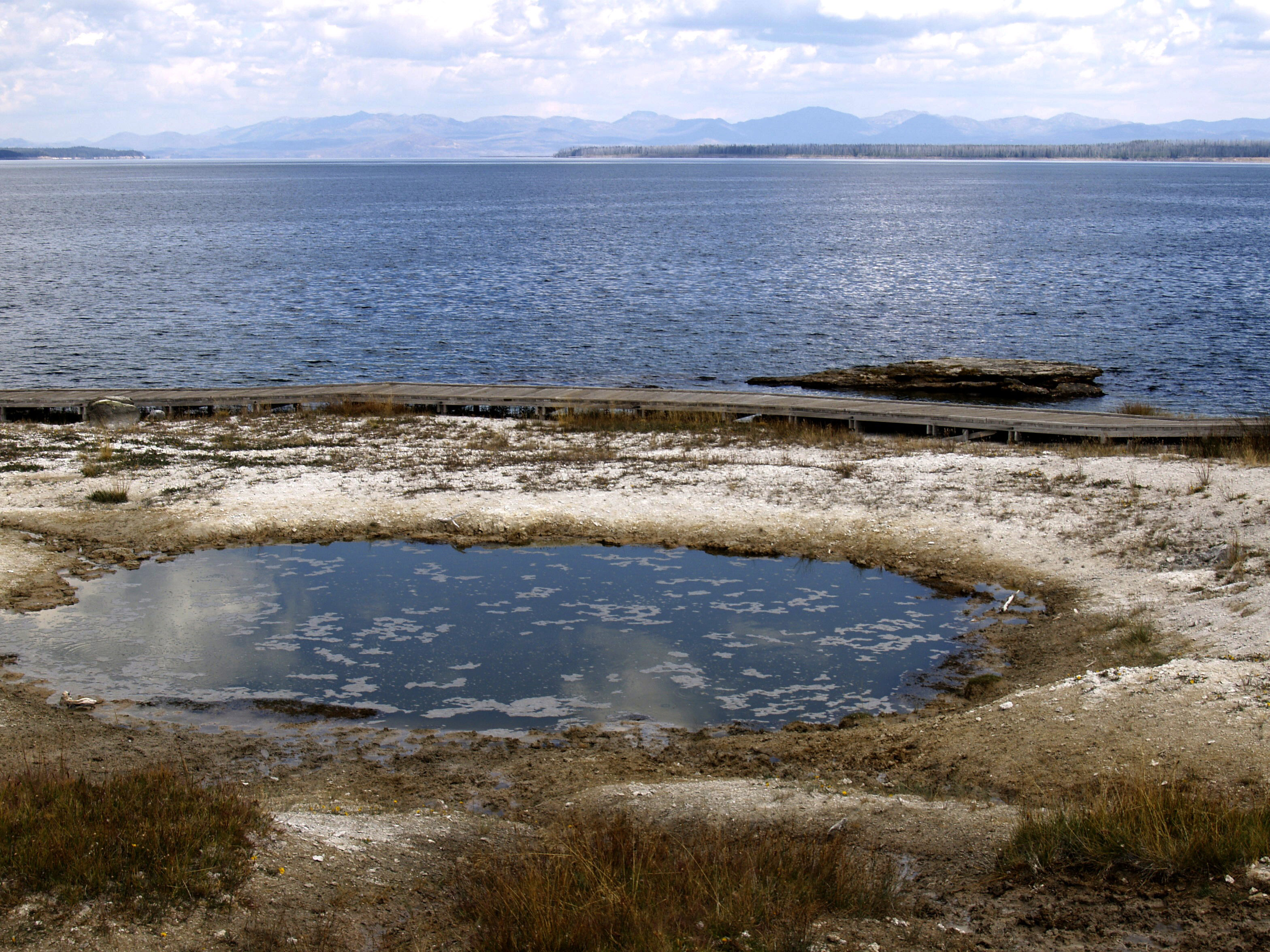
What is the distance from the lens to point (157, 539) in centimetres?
1717

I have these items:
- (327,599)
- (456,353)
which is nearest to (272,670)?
(327,599)

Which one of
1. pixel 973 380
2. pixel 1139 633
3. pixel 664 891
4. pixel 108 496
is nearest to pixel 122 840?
pixel 664 891

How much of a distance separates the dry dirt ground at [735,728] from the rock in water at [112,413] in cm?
186

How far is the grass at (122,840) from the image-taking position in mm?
6738

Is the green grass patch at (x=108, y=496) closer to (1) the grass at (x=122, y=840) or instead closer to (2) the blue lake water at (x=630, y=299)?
(1) the grass at (x=122, y=840)

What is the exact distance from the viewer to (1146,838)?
7.12 meters

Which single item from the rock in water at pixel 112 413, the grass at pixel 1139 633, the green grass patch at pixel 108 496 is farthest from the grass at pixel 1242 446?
the rock in water at pixel 112 413

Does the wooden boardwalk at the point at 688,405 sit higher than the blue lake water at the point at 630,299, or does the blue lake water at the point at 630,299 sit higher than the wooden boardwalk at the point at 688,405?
the blue lake water at the point at 630,299

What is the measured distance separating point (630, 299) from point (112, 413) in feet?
107

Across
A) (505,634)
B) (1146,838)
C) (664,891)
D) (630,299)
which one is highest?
(630,299)

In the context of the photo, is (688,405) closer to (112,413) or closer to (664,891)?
(112,413)

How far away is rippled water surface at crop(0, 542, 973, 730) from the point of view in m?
12.2

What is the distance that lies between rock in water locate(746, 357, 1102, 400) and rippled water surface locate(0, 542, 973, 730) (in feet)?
61.7

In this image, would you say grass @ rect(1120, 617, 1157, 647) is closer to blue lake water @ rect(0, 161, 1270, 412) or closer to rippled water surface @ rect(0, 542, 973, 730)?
rippled water surface @ rect(0, 542, 973, 730)
